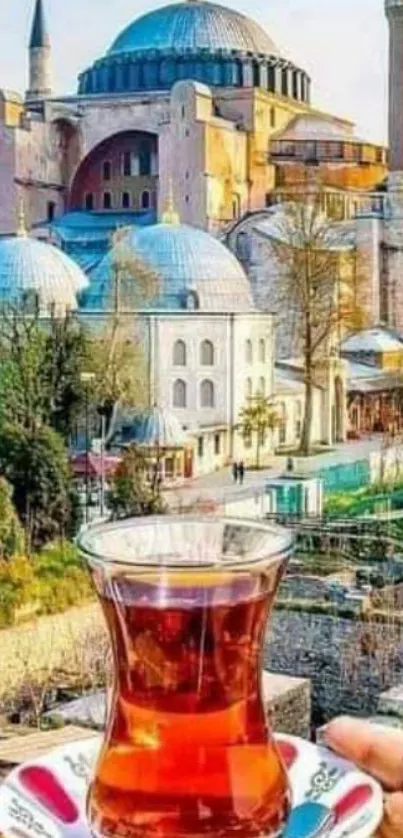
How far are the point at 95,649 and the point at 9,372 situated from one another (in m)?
1.93

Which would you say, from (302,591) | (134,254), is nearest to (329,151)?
(134,254)

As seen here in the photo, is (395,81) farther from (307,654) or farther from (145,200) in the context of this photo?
(307,654)

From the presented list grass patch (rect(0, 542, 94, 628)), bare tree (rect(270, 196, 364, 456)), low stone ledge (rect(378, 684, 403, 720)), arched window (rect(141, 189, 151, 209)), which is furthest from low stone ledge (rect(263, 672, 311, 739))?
arched window (rect(141, 189, 151, 209))

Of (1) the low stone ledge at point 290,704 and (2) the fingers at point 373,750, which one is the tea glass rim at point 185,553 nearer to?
(2) the fingers at point 373,750

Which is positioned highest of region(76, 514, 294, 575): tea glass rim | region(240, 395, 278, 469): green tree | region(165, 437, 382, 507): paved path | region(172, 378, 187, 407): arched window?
region(76, 514, 294, 575): tea glass rim

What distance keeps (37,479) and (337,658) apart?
1.25 meters

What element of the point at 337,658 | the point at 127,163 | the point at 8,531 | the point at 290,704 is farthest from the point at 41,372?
the point at 127,163

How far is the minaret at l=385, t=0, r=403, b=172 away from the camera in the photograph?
33.8 ft

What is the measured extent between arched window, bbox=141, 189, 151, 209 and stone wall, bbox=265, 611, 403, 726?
23.9 feet

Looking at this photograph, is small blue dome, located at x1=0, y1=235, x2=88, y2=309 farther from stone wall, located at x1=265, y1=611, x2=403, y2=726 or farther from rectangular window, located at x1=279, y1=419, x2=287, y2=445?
stone wall, located at x1=265, y1=611, x2=403, y2=726

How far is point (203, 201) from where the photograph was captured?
414 inches

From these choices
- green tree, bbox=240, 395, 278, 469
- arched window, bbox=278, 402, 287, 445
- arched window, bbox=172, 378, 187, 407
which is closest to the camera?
green tree, bbox=240, 395, 278, 469

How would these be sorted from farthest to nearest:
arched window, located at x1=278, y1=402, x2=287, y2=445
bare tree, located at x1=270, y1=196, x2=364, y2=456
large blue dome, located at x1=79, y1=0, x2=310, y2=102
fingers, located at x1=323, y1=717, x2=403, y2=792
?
1. large blue dome, located at x1=79, y1=0, x2=310, y2=102
2. bare tree, located at x1=270, y1=196, x2=364, y2=456
3. arched window, located at x1=278, y1=402, x2=287, y2=445
4. fingers, located at x1=323, y1=717, x2=403, y2=792

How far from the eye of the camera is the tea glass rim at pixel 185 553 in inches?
19.0
